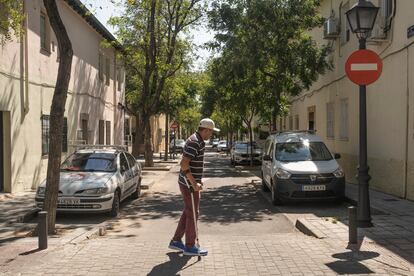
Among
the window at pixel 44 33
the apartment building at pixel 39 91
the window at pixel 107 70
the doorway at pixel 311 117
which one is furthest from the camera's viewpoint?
the window at pixel 107 70

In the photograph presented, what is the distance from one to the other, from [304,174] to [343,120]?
23.0 ft

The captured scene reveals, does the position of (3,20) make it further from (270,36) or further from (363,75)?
(270,36)

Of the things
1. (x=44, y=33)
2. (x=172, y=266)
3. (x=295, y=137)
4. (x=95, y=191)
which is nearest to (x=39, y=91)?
(x=44, y=33)

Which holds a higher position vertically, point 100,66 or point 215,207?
point 100,66

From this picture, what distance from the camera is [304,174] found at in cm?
1252

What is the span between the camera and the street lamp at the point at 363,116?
8.73 meters

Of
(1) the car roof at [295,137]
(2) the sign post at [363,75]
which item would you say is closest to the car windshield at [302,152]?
(1) the car roof at [295,137]

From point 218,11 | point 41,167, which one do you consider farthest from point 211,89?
point 41,167

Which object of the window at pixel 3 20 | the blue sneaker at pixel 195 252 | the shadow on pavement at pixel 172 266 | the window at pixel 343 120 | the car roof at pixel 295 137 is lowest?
the shadow on pavement at pixel 172 266

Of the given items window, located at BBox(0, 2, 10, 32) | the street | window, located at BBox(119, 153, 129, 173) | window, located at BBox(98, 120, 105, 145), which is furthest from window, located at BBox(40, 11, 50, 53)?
the street

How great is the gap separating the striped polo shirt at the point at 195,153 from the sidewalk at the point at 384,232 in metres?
2.41

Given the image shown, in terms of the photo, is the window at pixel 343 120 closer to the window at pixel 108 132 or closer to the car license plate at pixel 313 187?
the car license plate at pixel 313 187

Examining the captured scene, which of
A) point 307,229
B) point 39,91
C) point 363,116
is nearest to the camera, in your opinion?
point 363,116

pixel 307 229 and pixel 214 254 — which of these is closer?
pixel 214 254
